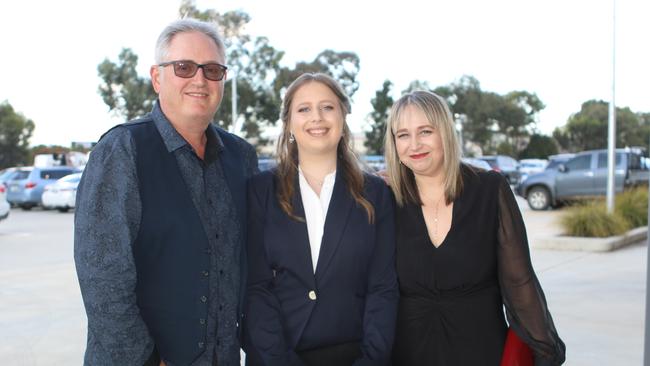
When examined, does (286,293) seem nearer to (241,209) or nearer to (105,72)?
(241,209)

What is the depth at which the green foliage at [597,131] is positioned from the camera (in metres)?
66.6

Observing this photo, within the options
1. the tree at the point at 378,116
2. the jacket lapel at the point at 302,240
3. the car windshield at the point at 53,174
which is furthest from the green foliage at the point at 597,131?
A: the jacket lapel at the point at 302,240

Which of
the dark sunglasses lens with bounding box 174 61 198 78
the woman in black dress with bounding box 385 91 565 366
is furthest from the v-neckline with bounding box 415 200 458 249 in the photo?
the dark sunglasses lens with bounding box 174 61 198 78

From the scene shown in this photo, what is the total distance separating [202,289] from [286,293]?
1.37ft

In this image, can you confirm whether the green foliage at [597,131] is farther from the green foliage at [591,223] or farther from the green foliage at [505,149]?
the green foliage at [591,223]

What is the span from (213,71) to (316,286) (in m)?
1.01

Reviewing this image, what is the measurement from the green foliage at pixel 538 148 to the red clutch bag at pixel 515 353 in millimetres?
61562

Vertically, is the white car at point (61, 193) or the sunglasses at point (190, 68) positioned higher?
the sunglasses at point (190, 68)

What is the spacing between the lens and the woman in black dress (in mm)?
2896

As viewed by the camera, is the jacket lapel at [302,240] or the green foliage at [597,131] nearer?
the jacket lapel at [302,240]

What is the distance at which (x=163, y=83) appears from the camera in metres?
2.71

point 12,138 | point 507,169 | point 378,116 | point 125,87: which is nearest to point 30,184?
point 125,87

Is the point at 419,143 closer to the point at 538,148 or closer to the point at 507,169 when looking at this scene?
the point at 507,169

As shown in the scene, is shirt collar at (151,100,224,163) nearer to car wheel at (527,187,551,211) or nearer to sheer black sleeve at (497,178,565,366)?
sheer black sleeve at (497,178,565,366)
